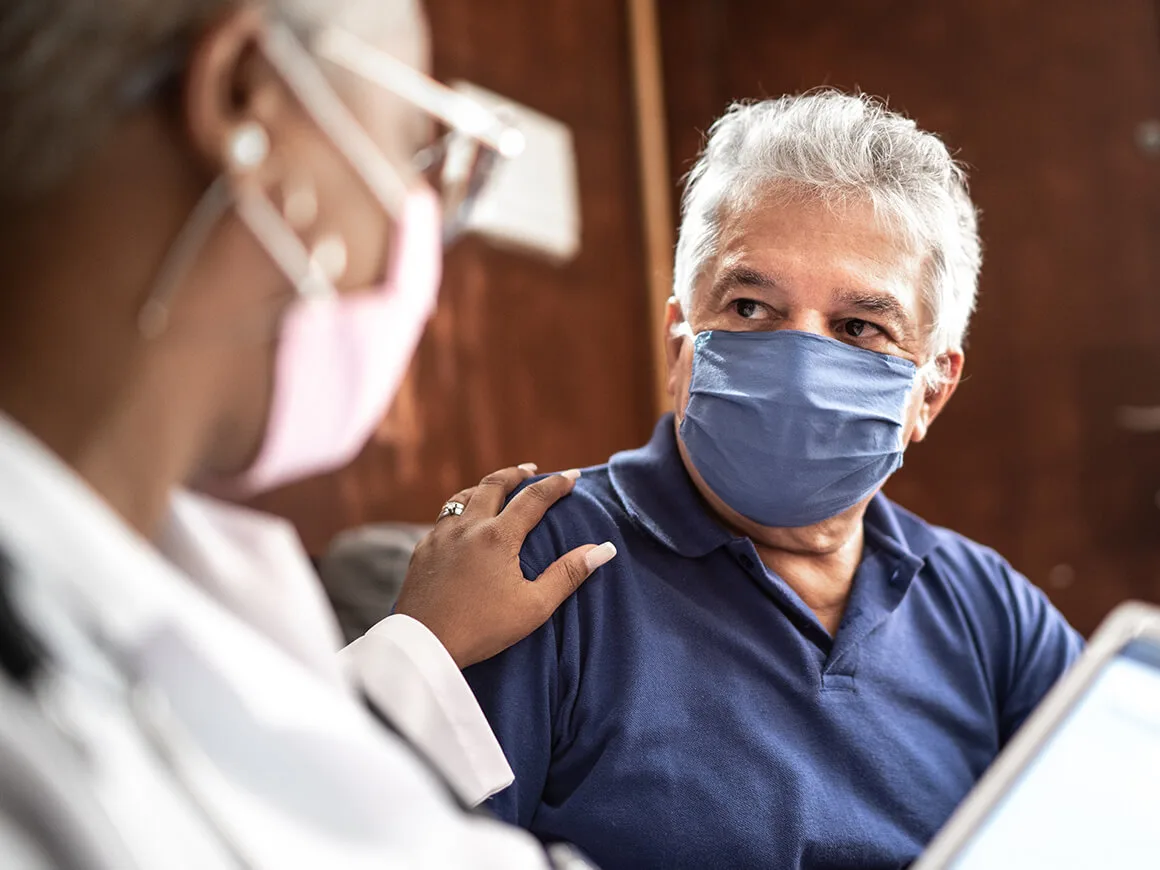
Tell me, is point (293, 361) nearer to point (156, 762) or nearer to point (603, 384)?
point (156, 762)

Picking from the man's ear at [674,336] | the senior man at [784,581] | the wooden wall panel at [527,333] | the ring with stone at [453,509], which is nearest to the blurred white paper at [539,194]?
the wooden wall panel at [527,333]

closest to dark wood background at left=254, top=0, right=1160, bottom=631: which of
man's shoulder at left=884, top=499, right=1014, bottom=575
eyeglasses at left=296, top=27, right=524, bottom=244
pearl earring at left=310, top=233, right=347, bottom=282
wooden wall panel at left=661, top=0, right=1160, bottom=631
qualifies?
wooden wall panel at left=661, top=0, right=1160, bottom=631

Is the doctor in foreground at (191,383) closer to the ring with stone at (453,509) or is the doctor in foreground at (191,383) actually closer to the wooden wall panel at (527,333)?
the ring with stone at (453,509)

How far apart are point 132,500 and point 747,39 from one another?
2.83m

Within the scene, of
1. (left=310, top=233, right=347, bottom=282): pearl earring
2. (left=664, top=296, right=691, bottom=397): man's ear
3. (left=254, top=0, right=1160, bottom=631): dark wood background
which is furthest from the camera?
(left=254, top=0, right=1160, bottom=631): dark wood background

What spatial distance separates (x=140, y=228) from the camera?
550 mm

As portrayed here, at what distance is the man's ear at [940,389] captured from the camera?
129 centimetres

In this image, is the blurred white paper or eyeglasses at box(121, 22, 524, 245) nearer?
eyeglasses at box(121, 22, 524, 245)

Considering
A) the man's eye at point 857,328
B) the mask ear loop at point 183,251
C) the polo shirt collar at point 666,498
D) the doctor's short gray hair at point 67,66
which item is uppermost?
the doctor's short gray hair at point 67,66

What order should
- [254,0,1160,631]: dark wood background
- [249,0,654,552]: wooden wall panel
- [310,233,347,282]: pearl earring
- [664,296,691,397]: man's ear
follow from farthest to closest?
[254,0,1160,631]: dark wood background < [249,0,654,552]: wooden wall panel < [664,296,691,397]: man's ear < [310,233,347,282]: pearl earring

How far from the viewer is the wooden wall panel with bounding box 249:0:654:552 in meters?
2.40

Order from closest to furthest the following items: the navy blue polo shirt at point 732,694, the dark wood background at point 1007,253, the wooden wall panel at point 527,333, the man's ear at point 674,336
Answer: the navy blue polo shirt at point 732,694, the man's ear at point 674,336, the wooden wall panel at point 527,333, the dark wood background at point 1007,253

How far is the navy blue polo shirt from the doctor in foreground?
0.38m

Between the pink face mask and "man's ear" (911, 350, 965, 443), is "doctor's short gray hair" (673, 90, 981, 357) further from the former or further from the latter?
the pink face mask
